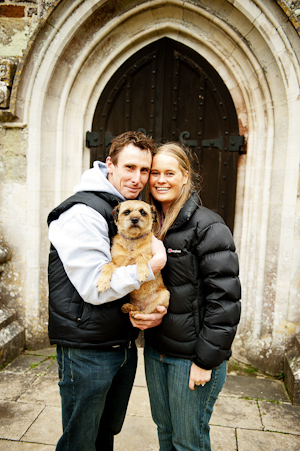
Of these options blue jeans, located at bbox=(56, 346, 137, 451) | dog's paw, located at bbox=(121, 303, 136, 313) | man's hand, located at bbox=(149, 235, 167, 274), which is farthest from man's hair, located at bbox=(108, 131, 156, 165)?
blue jeans, located at bbox=(56, 346, 137, 451)

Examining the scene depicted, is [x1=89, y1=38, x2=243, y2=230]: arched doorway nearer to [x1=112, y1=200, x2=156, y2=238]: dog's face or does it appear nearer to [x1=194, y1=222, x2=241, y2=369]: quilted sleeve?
[x1=112, y1=200, x2=156, y2=238]: dog's face

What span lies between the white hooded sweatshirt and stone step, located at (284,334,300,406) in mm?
2421

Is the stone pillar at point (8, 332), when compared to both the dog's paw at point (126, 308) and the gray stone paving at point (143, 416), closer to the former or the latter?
the gray stone paving at point (143, 416)

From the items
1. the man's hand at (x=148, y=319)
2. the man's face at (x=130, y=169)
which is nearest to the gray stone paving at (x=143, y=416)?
the man's hand at (x=148, y=319)

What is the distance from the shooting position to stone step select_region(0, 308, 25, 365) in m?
4.01

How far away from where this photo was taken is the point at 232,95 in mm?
4266

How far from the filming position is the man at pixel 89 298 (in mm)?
1837

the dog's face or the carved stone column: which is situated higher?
the carved stone column

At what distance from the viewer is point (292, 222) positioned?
12.6 feet

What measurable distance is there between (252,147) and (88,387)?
129 inches

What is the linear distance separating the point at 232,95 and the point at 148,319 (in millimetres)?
3255

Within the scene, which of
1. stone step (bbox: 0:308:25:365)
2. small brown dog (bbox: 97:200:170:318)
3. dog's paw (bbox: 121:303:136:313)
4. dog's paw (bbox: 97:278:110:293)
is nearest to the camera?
dog's paw (bbox: 97:278:110:293)

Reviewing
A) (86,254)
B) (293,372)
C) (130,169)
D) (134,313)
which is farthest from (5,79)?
(293,372)

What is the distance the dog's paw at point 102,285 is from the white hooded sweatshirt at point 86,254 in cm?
2
